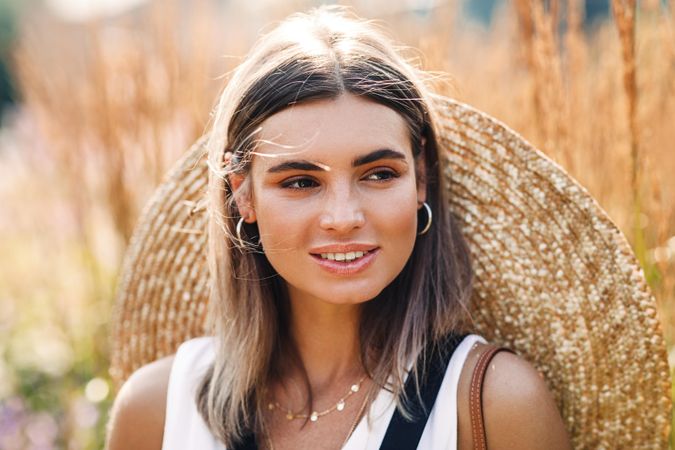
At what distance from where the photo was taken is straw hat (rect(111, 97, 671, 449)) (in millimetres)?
1698

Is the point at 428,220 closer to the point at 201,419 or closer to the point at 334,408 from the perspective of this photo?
the point at 334,408

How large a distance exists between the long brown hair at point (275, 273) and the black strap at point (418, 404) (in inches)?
1.1

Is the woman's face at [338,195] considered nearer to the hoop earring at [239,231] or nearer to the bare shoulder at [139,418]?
the hoop earring at [239,231]

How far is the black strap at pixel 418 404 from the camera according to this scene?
1.68m

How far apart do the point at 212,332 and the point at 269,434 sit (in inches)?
15.1

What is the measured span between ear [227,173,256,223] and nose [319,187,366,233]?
0.26 meters

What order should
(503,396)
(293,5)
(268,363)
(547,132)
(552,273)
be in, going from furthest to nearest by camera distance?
(293,5) → (547,132) → (268,363) → (552,273) → (503,396)

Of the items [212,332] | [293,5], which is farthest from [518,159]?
[293,5]

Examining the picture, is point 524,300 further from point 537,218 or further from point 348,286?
point 348,286

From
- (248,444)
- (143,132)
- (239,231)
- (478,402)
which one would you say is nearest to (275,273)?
(239,231)

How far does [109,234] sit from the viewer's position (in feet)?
11.6

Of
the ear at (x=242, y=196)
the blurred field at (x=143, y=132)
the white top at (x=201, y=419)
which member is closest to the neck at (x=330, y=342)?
the white top at (x=201, y=419)

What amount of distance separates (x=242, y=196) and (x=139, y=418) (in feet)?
2.11

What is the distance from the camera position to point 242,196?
1.81 m
